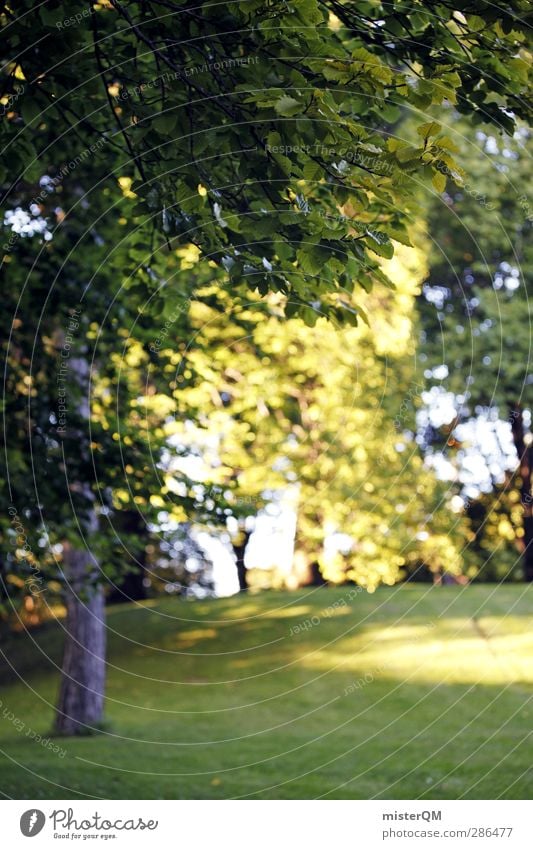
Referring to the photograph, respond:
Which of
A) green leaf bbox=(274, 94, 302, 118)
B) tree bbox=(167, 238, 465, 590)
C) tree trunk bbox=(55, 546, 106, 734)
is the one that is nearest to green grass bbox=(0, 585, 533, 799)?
tree trunk bbox=(55, 546, 106, 734)

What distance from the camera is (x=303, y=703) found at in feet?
52.2

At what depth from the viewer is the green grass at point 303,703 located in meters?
10.3

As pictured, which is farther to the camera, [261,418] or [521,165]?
[521,165]

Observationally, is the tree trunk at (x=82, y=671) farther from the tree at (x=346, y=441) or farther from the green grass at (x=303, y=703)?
the tree at (x=346, y=441)

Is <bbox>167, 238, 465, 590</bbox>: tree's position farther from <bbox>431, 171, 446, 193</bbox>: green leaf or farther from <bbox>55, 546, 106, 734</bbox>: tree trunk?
<bbox>431, 171, 446, 193</bbox>: green leaf

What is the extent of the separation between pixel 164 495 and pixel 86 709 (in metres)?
7.47

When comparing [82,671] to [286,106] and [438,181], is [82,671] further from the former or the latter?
[286,106]

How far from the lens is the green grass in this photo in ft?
33.8

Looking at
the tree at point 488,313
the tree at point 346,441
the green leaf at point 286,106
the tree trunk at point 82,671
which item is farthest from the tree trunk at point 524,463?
the green leaf at point 286,106

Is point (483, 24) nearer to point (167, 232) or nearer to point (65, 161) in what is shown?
point (167, 232)

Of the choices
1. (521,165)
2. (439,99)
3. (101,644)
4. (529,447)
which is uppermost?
(521,165)

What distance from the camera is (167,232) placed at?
19.0 feet
